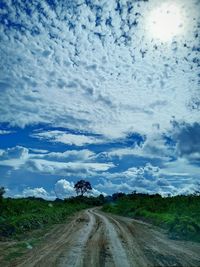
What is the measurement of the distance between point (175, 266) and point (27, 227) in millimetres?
14983

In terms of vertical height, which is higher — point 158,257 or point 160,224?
point 160,224

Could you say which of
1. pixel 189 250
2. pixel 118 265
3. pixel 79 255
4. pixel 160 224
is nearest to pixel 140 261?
pixel 118 265

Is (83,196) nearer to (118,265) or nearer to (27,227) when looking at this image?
(27,227)

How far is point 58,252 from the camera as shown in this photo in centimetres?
1419

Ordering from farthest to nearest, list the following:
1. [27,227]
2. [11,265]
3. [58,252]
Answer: [27,227], [58,252], [11,265]

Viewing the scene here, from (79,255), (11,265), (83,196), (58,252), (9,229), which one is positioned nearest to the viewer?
(11,265)

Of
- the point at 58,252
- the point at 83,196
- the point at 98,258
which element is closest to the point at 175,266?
the point at 98,258

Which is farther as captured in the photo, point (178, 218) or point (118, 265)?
point (178, 218)

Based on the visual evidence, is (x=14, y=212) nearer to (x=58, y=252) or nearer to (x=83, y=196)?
(x=58, y=252)

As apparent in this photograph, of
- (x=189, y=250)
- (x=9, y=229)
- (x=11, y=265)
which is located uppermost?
(x=9, y=229)

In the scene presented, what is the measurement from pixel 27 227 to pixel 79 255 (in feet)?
40.2

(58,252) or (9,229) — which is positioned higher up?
(9,229)

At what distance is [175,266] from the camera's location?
11.8 meters

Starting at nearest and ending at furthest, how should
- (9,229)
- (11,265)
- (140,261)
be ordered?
1. (11,265)
2. (140,261)
3. (9,229)
